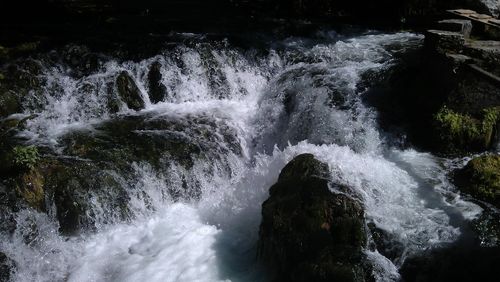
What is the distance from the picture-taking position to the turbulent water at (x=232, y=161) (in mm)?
6000

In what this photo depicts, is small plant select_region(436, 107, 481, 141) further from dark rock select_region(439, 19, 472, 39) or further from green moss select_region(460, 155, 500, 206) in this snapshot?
dark rock select_region(439, 19, 472, 39)

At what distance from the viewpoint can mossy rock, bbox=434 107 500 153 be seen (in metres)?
7.16

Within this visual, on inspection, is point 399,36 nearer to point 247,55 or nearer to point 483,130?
point 247,55

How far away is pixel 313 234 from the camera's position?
5.34 m

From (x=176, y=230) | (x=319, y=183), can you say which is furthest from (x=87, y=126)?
(x=319, y=183)

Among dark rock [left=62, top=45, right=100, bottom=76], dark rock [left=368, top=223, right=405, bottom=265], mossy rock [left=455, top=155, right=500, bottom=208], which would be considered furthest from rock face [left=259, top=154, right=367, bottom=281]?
dark rock [left=62, top=45, right=100, bottom=76]

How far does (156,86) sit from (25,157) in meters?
3.53

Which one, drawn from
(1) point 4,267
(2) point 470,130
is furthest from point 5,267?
(2) point 470,130

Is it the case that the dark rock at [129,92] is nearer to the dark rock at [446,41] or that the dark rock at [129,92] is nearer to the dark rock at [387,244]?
the dark rock at [387,244]

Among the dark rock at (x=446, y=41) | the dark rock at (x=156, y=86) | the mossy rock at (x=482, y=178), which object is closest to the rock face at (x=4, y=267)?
the dark rock at (x=156, y=86)

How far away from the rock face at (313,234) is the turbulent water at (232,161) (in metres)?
0.27

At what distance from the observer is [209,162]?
25.3 feet

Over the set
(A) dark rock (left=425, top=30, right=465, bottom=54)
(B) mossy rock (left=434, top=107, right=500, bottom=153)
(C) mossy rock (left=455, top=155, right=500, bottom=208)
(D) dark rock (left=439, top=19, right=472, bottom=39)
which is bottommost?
(C) mossy rock (left=455, top=155, right=500, bottom=208)

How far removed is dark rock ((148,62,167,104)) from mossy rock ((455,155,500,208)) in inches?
233
